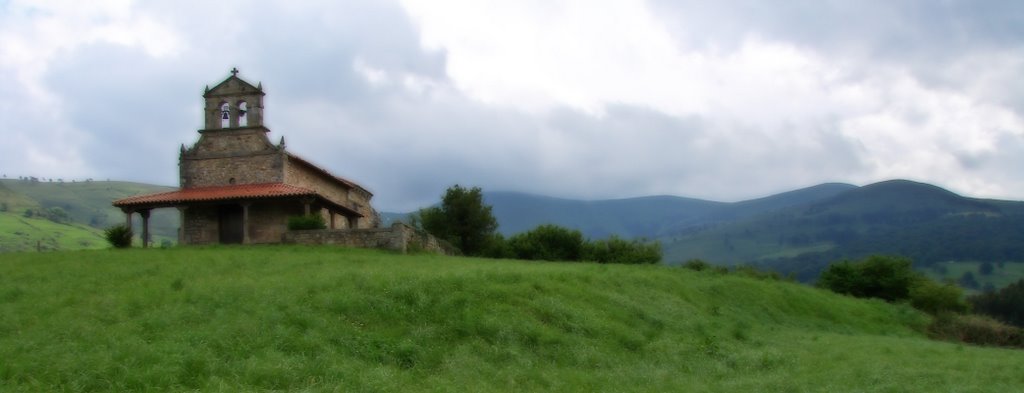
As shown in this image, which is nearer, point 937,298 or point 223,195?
point 223,195

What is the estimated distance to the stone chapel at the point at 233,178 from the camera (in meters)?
38.4

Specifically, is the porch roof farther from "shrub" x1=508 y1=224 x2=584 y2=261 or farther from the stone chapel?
"shrub" x1=508 y1=224 x2=584 y2=261

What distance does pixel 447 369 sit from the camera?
15953 millimetres

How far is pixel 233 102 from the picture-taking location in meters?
40.8

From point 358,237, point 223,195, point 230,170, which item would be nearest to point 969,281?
point 358,237

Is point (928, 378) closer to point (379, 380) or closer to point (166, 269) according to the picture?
point (379, 380)

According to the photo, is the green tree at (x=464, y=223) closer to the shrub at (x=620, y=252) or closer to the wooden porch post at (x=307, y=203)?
the shrub at (x=620, y=252)

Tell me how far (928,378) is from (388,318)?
460 inches

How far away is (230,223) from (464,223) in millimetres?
16882

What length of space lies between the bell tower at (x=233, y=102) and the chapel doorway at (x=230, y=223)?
4.23 meters

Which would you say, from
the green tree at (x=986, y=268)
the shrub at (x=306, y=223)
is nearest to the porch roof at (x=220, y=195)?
the shrub at (x=306, y=223)

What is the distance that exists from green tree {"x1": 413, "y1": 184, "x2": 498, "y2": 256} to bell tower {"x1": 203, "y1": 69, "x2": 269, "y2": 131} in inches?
618

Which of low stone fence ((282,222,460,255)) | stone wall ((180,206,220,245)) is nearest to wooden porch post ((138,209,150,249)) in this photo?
stone wall ((180,206,220,245))

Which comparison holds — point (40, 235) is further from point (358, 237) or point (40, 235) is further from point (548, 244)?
point (358, 237)
